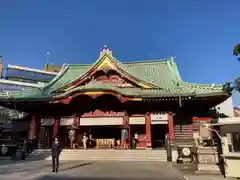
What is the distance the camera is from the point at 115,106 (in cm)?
2180

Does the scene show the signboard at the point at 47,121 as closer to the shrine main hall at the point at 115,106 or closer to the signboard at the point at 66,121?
the shrine main hall at the point at 115,106

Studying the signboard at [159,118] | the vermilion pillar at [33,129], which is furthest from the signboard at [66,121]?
the signboard at [159,118]

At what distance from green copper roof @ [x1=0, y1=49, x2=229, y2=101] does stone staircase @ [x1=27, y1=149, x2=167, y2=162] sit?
459cm

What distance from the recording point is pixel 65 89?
74.2 ft

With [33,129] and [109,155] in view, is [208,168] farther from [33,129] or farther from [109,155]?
[33,129]

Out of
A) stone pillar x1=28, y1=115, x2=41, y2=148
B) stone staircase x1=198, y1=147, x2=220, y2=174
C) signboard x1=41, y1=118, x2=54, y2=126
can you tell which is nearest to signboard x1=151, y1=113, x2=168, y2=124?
stone staircase x1=198, y1=147, x2=220, y2=174

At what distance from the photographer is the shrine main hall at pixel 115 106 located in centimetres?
2014

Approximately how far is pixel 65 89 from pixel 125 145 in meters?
7.70

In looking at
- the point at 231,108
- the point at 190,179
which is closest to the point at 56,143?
the point at 190,179

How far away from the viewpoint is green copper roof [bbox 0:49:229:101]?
1997 centimetres

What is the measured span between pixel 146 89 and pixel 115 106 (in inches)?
126

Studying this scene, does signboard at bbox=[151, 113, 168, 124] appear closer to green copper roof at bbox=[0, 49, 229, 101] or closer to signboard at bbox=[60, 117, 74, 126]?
green copper roof at bbox=[0, 49, 229, 101]

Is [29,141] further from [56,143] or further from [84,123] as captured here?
[56,143]

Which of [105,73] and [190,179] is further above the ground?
[105,73]
